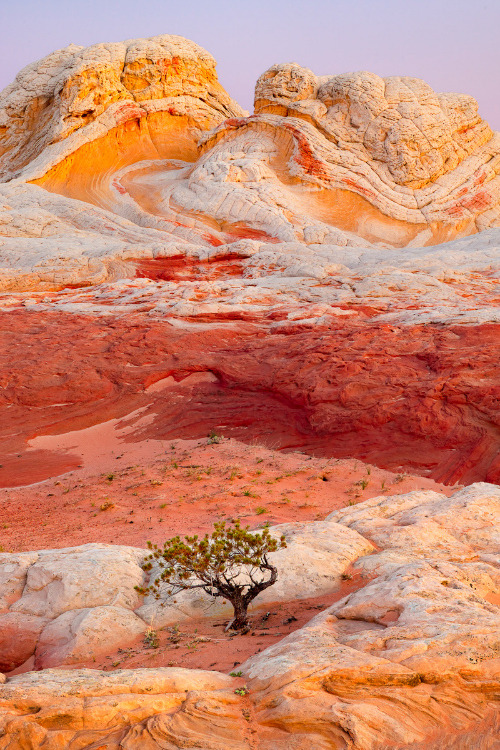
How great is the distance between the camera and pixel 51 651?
5348 mm

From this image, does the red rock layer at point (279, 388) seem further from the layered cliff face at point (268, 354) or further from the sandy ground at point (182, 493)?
the sandy ground at point (182, 493)

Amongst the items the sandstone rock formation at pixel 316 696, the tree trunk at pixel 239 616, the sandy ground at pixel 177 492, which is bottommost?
the sandy ground at pixel 177 492

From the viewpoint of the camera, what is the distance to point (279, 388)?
48.3 ft

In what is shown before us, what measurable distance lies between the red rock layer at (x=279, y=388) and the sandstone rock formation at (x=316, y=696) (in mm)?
7528

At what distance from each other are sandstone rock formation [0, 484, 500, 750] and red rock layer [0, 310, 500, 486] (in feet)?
24.7

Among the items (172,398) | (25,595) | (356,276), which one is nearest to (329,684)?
(25,595)

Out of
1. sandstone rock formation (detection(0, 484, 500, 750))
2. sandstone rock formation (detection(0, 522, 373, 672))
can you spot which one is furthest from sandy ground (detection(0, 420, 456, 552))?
sandstone rock formation (detection(0, 484, 500, 750))

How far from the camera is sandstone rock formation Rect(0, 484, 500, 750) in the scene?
3.38 metres

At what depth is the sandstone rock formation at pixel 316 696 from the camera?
3.38m

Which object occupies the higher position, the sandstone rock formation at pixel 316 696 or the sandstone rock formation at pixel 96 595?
the sandstone rock formation at pixel 316 696

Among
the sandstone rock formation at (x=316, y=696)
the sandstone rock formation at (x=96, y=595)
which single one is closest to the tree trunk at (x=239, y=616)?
the sandstone rock formation at (x=96, y=595)

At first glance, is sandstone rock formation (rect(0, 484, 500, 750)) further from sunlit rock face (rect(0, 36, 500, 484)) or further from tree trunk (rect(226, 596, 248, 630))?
sunlit rock face (rect(0, 36, 500, 484))

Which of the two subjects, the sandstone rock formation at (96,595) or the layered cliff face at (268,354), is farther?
the sandstone rock formation at (96,595)

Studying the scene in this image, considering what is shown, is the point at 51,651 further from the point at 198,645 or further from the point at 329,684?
the point at 329,684
